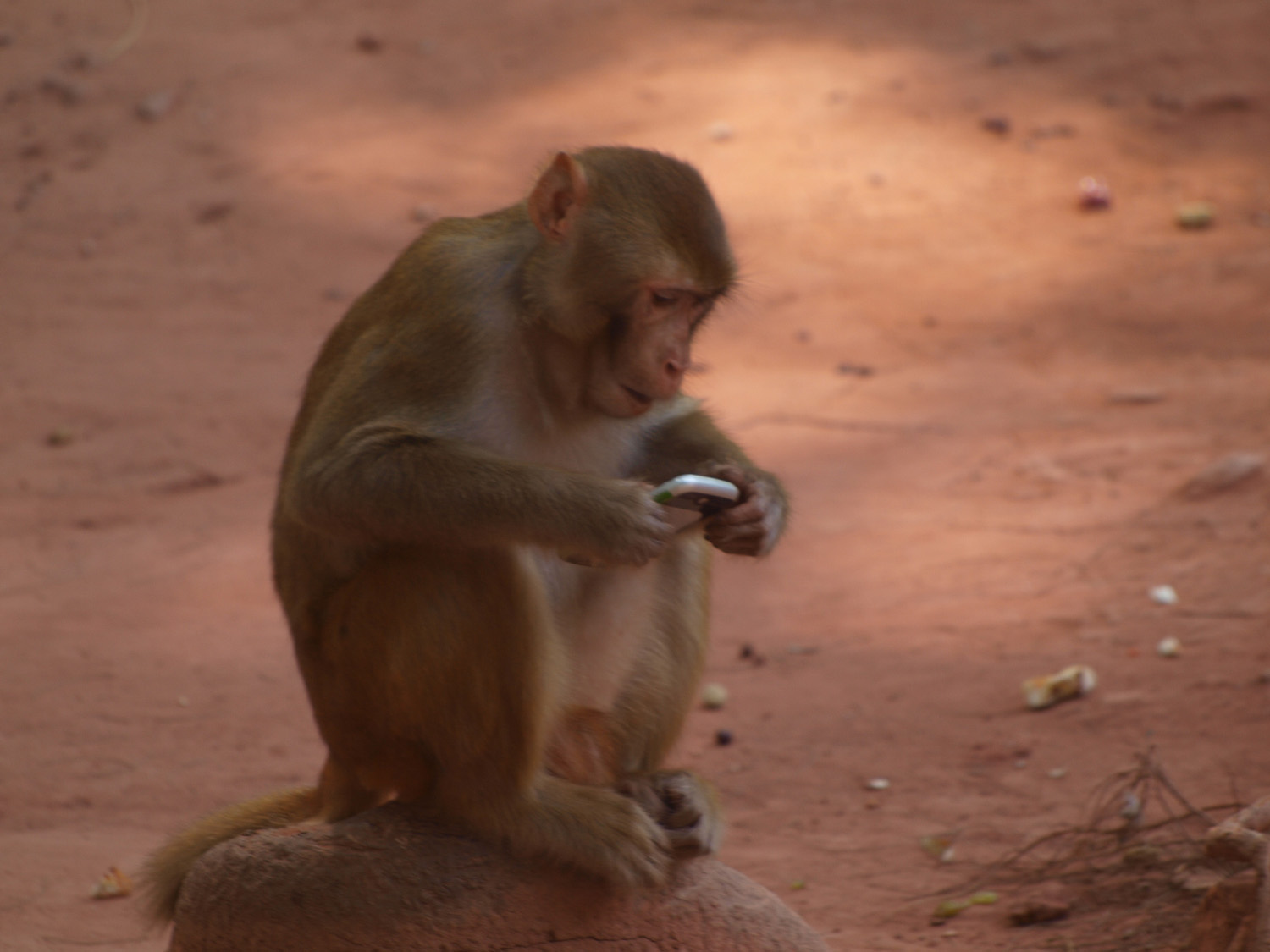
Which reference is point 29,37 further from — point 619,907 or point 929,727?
point 619,907

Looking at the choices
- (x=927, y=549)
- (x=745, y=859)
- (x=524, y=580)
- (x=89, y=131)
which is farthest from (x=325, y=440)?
(x=89, y=131)

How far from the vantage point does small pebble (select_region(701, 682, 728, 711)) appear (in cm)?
655

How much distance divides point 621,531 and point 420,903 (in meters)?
1.00

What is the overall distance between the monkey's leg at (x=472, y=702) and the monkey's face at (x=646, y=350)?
0.48 metres

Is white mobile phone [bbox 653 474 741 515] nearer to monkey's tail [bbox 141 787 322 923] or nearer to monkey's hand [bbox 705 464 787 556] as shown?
monkey's hand [bbox 705 464 787 556]

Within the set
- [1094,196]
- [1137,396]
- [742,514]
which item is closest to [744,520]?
[742,514]

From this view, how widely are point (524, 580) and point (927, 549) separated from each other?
4.36m

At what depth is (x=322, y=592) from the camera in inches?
150

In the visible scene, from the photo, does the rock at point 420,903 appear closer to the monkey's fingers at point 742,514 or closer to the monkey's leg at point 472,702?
the monkey's leg at point 472,702

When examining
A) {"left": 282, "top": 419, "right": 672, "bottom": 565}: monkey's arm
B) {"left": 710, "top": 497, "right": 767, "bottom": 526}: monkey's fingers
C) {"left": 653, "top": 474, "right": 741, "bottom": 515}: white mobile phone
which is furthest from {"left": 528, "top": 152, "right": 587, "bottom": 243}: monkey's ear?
{"left": 710, "top": 497, "right": 767, "bottom": 526}: monkey's fingers

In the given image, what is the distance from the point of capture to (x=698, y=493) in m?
3.76

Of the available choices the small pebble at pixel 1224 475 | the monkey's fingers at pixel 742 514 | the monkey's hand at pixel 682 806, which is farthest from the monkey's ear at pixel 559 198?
the small pebble at pixel 1224 475

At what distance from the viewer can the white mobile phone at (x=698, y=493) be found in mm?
3643

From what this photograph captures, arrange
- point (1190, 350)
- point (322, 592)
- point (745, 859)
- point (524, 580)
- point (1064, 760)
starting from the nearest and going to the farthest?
1. point (524, 580)
2. point (322, 592)
3. point (745, 859)
4. point (1064, 760)
5. point (1190, 350)
